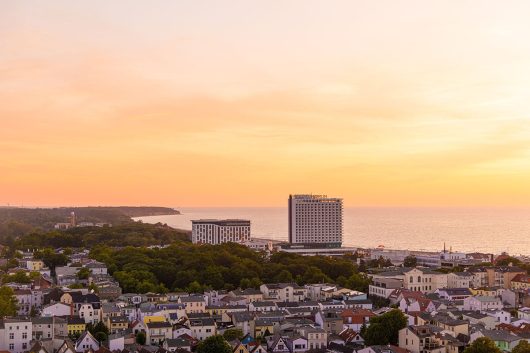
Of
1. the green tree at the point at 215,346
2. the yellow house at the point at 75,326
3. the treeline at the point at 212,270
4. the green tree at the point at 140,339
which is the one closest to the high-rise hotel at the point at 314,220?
the treeline at the point at 212,270

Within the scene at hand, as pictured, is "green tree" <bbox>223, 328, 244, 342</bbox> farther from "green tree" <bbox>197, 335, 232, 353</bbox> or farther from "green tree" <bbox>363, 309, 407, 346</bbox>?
"green tree" <bbox>363, 309, 407, 346</bbox>

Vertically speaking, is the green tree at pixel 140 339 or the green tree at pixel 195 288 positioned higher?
the green tree at pixel 195 288

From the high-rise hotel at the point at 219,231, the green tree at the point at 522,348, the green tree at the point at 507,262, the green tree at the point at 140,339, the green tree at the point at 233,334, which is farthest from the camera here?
the high-rise hotel at the point at 219,231

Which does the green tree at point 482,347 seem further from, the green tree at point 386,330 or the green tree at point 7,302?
the green tree at point 7,302

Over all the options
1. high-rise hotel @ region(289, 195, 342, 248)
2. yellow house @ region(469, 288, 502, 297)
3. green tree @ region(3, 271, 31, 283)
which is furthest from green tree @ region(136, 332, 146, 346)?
high-rise hotel @ region(289, 195, 342, 248)

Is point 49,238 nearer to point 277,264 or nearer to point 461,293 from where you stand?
point 277,264

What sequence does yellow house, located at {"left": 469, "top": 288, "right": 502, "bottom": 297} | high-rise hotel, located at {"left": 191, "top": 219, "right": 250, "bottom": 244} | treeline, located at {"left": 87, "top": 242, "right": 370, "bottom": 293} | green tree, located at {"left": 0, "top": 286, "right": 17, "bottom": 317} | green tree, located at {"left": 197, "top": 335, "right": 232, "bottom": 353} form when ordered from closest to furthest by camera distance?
green tree, located at {"left": 197, "top": 335, "right": 232, "bottom": 353} → green tree, located at {"left": 0, "top": 286, "right": 17, "bottom": 317} → yellow house, located at {"left": 469, "top": 288, "right": 502, "bottom": 297} → treeline, located at {"left": 87, "top": 242, "right": 370, "bottom": 293} → high-rise hotel, located at {"left": 191, "top": 219, "right": 250, "bottom": 244}

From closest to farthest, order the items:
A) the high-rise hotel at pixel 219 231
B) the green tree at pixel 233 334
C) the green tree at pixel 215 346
A: 1. the green tree at pixel 215 346
2. the green tree at pixel 233 334
3. the high-rise hotel at pixel 219 231
